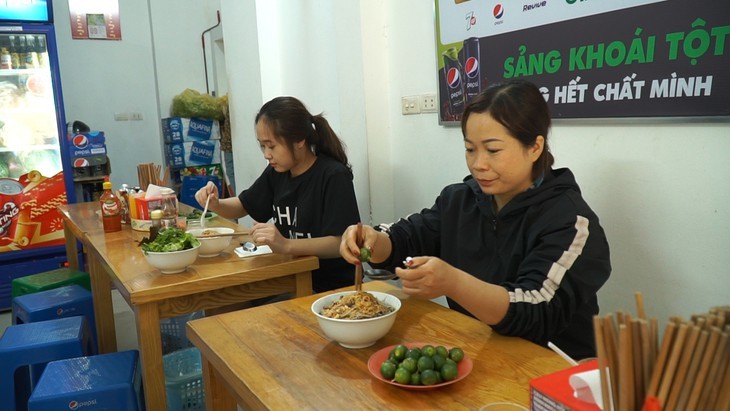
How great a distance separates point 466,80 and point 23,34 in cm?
333

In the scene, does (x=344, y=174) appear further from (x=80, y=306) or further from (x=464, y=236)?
(x=80, y=306)

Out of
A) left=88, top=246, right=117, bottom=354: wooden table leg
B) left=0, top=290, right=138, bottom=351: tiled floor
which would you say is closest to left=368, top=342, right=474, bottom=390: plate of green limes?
left=88, top=246, right=117, bottom=354: wooden table leg

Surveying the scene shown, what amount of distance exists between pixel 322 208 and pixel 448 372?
1.38 meters

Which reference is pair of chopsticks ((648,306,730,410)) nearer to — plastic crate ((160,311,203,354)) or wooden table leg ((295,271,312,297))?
wooden table leg ((295,271,312,297))

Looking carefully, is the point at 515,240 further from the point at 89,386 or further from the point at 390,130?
the point at 390,130

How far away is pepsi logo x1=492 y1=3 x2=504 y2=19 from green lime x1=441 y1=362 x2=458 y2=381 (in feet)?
5.27

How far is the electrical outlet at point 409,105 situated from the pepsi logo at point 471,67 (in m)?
0.43

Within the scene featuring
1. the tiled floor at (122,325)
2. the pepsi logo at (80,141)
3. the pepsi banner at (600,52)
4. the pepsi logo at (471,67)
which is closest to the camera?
the pepsi banner at (600,52)

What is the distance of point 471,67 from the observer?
244 cm

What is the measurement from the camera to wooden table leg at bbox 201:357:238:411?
1420 millimetres

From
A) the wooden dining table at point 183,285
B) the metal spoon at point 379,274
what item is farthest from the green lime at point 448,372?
the metal spoon at point 379,274

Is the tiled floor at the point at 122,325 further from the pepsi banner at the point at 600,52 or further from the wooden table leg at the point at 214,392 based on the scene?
the pepsi banner at the point at 600,52

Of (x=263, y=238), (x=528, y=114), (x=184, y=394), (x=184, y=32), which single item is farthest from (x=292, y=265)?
(x=184, y=32)

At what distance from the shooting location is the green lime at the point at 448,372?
1.03 meters
